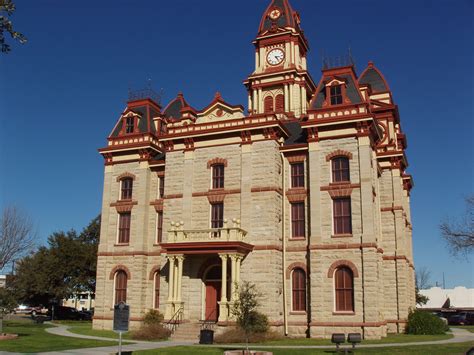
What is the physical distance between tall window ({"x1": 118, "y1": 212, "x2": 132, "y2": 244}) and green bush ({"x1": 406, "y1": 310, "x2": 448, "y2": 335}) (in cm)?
2097

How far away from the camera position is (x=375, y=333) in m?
28.5

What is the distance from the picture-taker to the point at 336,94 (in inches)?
1308

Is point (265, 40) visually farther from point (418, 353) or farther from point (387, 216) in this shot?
Result: point (418, 353)

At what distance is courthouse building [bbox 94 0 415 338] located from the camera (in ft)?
99.9

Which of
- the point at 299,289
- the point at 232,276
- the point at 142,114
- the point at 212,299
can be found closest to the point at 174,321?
the point at 212,299

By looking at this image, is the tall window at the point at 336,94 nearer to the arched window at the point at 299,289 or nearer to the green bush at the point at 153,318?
the arched window at the point at 299,289

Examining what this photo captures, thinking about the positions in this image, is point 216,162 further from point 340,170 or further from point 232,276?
point 340,170

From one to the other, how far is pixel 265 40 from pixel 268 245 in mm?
22042

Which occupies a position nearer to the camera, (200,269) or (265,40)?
(200,269)

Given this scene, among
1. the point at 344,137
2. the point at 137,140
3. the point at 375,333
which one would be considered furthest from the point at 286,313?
the point at 137,140

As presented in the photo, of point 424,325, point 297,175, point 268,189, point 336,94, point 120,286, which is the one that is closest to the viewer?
point 268,189

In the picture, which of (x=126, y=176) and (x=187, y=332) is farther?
(x=126, y=176)

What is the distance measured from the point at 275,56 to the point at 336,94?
Result: 13.9 metres

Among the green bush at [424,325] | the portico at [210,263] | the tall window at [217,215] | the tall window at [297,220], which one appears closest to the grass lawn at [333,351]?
the portico at [210,263]
